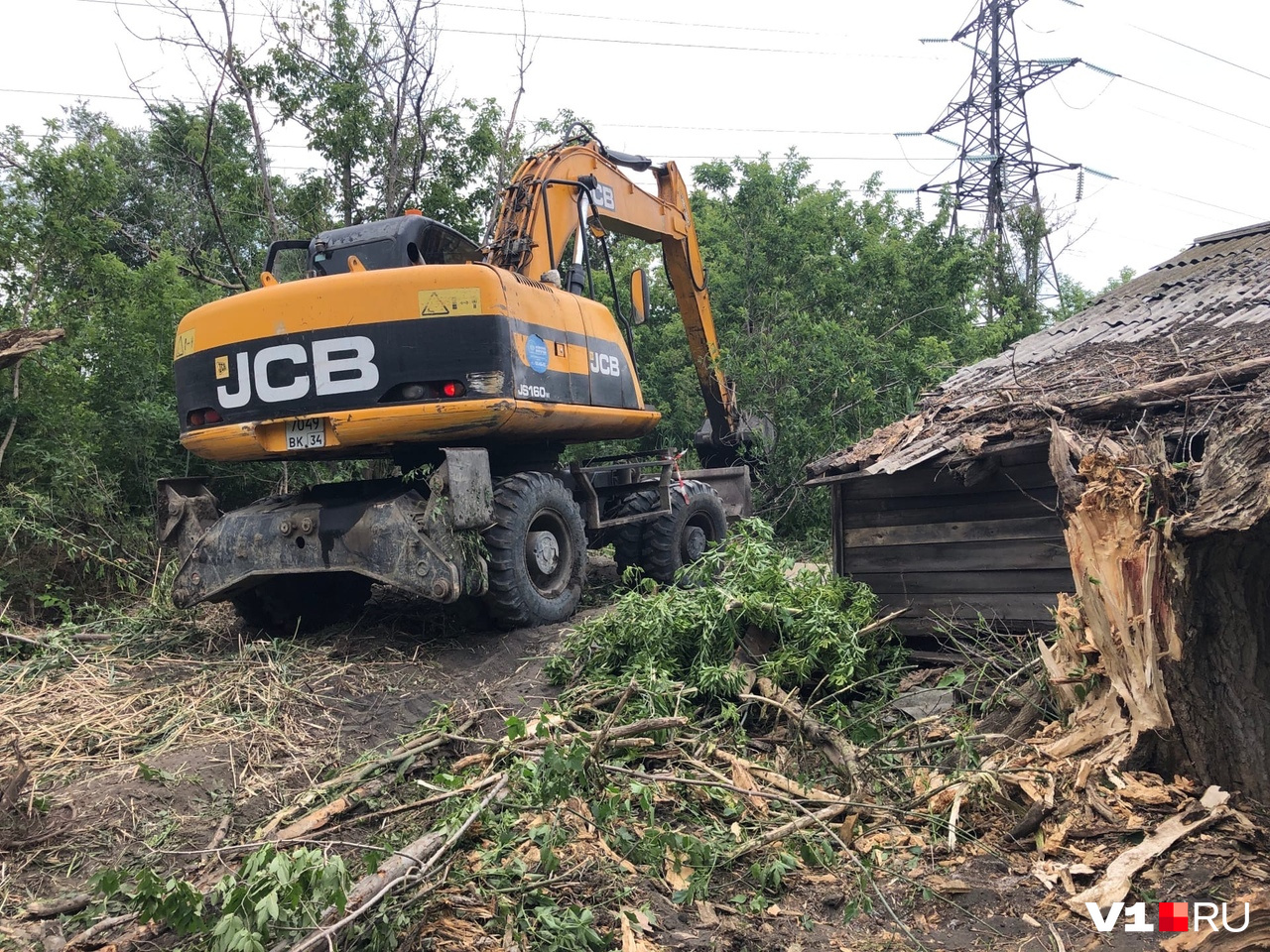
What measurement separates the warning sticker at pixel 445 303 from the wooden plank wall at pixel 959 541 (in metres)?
2.89

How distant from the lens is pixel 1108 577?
4.56 metres

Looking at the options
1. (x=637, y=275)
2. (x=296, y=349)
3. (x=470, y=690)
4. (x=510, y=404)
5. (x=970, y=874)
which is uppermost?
(x=637, y=275)

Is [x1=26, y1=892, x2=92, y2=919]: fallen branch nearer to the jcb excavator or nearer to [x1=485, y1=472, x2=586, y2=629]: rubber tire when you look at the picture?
the jcb excavator

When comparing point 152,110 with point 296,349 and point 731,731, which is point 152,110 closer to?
point 296,349

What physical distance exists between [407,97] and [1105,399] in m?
10.0

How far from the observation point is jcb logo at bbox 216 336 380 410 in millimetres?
6469

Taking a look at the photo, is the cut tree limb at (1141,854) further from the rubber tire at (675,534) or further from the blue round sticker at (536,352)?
the rubber tire at (675,534)

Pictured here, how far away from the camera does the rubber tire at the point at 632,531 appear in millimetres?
9070

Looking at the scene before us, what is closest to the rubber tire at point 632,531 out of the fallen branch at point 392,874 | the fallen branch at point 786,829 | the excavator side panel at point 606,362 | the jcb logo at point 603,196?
the excavator side panel at point 606,362

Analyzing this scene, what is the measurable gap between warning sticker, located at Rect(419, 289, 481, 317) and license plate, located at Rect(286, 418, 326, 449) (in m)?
1.06

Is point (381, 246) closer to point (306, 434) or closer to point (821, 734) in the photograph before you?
point (306, 434)

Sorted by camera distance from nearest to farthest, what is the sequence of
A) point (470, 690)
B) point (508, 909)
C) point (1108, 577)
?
1. point (508, 909)
2. point (1108, 577)
3. point (470, 690)

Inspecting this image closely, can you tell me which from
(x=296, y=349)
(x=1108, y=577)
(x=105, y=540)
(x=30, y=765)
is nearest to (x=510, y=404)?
(x=296, y=349)

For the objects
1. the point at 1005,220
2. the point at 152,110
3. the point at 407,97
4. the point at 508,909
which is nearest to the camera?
the point at 508,909
